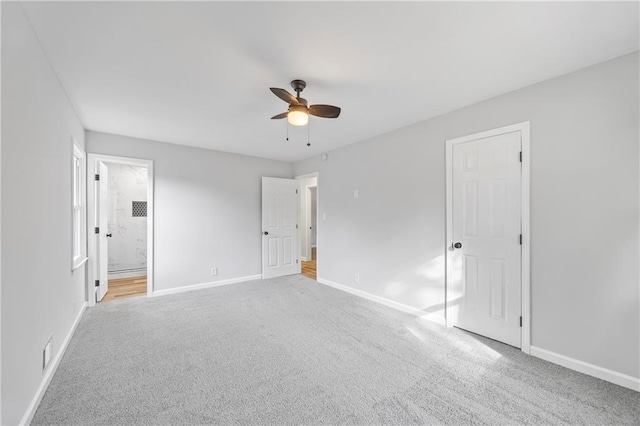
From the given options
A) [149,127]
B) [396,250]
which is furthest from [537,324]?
[149,127]

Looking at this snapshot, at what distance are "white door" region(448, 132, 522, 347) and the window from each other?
4.28 metres

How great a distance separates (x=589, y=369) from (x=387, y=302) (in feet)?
6.62

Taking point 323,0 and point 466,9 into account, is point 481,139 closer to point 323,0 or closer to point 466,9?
point 466,9

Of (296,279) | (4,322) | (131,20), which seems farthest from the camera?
(296,279)

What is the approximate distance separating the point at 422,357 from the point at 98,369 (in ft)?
8.97

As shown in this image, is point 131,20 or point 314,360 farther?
point 314,360

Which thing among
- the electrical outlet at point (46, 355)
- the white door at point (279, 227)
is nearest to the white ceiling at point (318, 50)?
the electrical outlet at point (46, 355)

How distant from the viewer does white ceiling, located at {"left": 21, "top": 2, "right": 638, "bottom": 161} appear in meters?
1.57

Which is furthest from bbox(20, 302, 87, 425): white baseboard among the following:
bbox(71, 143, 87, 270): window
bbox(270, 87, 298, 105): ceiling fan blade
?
bbox(270, 87, 298, 105): ceiling fan blade

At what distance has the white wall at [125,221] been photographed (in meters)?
5.43

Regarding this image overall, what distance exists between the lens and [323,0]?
4.87 feet

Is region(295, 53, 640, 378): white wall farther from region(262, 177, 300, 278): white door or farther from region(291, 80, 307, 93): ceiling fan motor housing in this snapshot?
region(262, 177, 300, 278): white door

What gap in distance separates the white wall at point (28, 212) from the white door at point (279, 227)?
309cm

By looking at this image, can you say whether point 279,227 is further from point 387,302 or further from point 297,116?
point 297,116
